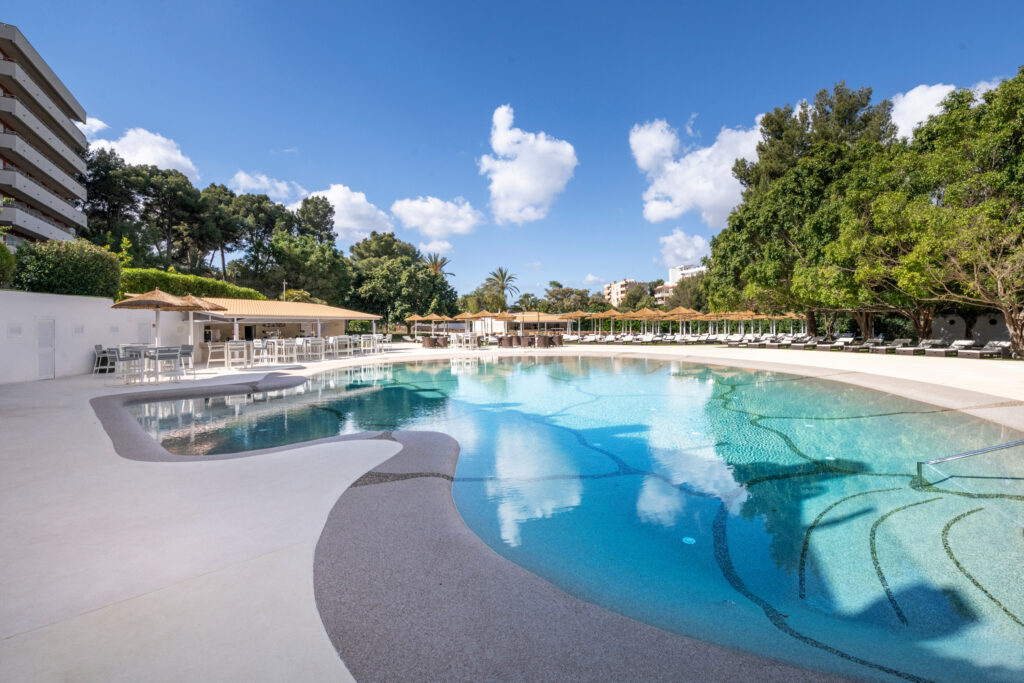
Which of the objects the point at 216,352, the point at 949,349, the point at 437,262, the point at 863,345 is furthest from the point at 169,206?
the point at 949,349

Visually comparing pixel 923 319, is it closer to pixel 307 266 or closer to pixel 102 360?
pixel 102 360

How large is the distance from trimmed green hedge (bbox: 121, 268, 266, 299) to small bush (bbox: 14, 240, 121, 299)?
476cm

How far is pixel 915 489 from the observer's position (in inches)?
182

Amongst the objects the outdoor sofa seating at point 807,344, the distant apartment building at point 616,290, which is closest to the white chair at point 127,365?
the outdoor sofa seating at point 807,344

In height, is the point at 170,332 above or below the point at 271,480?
above

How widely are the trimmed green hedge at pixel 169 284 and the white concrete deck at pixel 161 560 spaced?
574 inches

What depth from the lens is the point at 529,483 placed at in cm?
501

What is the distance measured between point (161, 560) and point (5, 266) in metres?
12.6

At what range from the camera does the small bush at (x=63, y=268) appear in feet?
35.8

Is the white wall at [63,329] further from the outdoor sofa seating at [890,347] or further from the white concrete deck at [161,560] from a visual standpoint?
the outdoor sofa seating at [890,347]

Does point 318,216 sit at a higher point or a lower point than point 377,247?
higher

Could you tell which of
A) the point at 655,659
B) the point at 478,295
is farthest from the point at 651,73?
the point at 478,295

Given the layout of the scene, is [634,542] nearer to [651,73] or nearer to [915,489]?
[915,489]

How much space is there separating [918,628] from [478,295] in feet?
192
